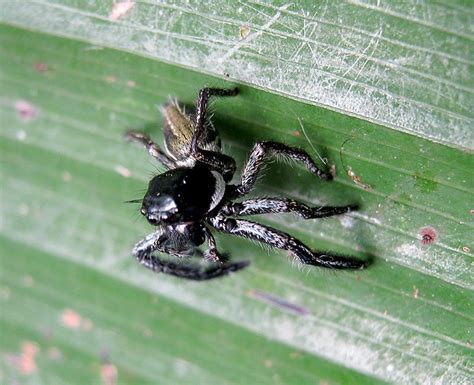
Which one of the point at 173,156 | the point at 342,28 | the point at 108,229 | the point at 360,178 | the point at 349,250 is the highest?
the point at 342,28

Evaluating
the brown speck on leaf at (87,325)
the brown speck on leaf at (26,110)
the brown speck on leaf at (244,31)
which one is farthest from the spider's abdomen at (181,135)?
the brown speck on leaf at (87,325)

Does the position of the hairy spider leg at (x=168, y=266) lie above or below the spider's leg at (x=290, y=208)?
below

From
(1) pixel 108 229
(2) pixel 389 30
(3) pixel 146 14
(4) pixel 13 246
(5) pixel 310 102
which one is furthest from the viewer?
(4) pixel 13 246

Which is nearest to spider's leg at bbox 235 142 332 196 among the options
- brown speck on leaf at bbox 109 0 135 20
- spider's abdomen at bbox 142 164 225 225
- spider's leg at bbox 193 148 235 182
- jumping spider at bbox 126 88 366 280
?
jumping spider at bbox 126 88 366 280

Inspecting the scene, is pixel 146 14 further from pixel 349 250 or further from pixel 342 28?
pixel 349 250

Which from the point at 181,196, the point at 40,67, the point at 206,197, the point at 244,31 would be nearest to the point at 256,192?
the point at 206,197

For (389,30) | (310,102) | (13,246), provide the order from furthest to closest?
(13,246), (310,102), (389,30)

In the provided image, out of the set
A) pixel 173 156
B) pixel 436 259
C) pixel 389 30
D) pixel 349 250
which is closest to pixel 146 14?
pixel 173 156

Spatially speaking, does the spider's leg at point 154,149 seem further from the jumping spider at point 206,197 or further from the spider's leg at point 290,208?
the spider's leg at point 290,208
